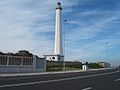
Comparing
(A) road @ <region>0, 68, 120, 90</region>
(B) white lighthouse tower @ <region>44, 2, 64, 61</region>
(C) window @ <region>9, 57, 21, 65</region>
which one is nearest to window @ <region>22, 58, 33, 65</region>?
(C) window @ <region>9, 57, 21, 65</region>

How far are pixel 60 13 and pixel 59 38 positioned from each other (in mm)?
9845

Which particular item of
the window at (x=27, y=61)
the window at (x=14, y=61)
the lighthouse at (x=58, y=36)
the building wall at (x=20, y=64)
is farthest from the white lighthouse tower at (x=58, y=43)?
the window at (x=14, y=61)

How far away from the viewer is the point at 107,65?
127 meters

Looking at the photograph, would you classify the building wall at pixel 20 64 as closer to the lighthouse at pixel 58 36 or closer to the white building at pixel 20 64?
the white building at pixel 20 64

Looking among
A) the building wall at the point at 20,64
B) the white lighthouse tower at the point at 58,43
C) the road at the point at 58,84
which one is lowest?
the road at the point at 58,84

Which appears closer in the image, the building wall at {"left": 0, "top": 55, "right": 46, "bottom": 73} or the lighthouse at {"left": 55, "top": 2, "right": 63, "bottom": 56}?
the building wall at {"left": 0, "top": 55, "right": 46, "bottom": 73}

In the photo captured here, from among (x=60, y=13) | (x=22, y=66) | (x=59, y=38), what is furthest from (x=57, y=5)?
(x=22, y=66)

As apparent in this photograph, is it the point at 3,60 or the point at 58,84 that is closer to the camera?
the point at 58,84

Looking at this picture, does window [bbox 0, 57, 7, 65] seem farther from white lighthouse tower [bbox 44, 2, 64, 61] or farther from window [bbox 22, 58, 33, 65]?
white lighthouse tower [bbox 44, 2, 64, 61]

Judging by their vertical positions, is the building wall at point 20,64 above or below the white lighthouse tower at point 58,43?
below

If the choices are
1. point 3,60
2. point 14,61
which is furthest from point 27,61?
point 3,60

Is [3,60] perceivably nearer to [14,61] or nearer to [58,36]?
[14,61]

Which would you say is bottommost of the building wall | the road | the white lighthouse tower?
the road

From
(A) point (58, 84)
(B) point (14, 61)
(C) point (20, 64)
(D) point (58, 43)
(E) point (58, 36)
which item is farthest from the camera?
(E) point (58, 36)
